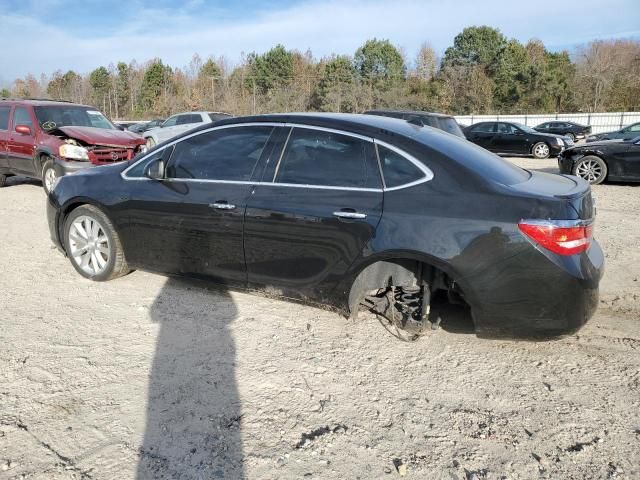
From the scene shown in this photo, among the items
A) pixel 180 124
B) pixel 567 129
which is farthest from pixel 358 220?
pixel 567 129

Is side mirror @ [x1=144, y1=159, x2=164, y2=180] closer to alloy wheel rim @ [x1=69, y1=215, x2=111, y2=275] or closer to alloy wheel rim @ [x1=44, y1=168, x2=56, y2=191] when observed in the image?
alloy wheel rim @ [x1=69, y1=215, x2=111, y2=275]

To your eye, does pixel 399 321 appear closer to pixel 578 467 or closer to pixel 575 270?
pixel 575 270

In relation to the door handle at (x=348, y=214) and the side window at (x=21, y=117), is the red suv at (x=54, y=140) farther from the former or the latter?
the door handle at (x=348, y=214)

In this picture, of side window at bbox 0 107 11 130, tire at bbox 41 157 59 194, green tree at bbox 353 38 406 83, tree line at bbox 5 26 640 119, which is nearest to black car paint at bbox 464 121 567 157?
tire at bbox 41 157 59 194

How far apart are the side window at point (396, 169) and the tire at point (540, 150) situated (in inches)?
684

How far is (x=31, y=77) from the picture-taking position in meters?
80.7

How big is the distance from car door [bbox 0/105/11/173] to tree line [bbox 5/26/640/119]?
1558 inches

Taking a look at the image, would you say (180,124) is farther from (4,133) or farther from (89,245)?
(89,245)

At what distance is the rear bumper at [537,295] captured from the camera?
119 inches

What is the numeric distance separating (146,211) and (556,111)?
171ft

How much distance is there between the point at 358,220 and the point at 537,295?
120 cm

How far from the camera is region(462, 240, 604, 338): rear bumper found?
3.04 m

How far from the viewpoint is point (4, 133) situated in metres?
10.0

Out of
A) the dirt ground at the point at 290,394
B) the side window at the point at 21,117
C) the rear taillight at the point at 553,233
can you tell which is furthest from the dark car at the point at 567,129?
the rear taillight at the point at 553,233
